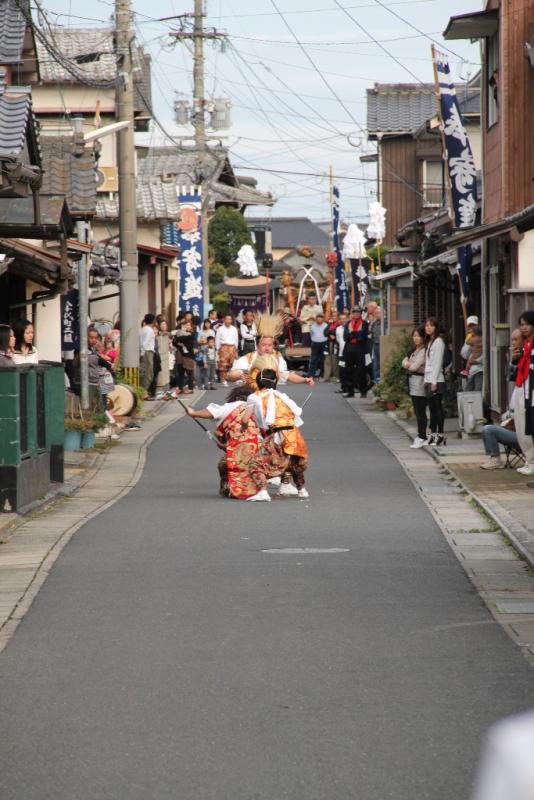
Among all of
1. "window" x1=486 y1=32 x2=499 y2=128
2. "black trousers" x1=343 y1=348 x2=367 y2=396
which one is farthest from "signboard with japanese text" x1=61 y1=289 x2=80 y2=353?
"black trousers" x1=343 y1=348 x2=367 y2=396

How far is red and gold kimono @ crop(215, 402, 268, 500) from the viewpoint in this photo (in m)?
14.8

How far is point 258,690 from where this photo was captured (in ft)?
20.3

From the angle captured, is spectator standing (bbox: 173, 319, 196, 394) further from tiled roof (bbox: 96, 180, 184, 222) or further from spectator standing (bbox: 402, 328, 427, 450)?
spectator standing (bbox: 402, 328, 427, 450)

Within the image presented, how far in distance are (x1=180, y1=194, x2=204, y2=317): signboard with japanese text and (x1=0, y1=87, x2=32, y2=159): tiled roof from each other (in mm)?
27208

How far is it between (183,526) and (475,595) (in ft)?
13.7

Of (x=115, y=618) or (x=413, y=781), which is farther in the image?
(x=115, y=618)

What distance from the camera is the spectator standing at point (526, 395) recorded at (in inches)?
557

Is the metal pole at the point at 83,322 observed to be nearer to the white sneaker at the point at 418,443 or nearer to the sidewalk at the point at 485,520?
the sidewalk at the point at 485,520

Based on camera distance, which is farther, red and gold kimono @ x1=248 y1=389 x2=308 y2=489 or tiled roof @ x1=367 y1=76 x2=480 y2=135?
tiled roof @ x1=367 y1=76 x2=480 y2=135

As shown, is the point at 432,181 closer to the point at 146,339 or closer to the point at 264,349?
the point at 146,339

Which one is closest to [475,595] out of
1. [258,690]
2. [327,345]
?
[258,690]

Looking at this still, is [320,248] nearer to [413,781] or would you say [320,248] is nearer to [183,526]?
[183,526]

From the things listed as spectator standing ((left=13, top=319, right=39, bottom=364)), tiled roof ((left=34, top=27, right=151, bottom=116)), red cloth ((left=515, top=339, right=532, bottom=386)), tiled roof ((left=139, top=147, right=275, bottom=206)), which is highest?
tiled roof ((left=34, top=27, right=151, bottom=116))

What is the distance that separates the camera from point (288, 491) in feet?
49.6
